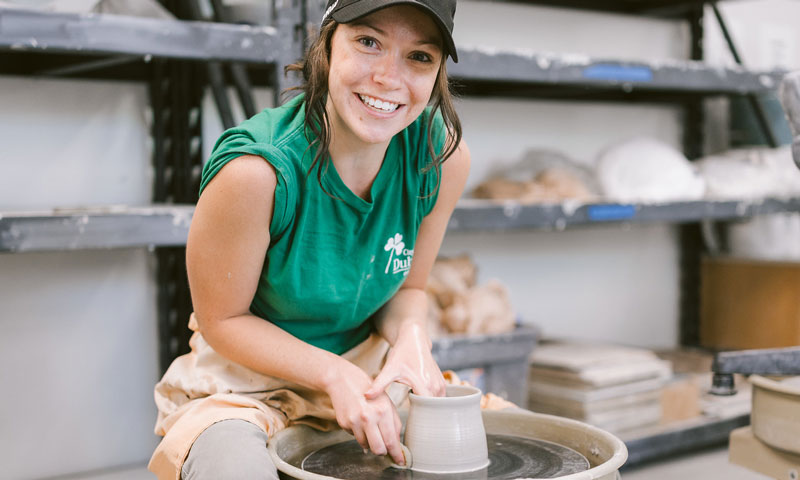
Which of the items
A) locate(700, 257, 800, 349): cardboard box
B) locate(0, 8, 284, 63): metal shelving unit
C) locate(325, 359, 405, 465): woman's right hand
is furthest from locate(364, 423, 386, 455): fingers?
locate(700, 257, 800, 349): cardboard box

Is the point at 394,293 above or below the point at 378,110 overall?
below

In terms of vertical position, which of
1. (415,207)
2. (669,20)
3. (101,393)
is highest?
(669,20)

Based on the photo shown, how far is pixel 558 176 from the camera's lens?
277 centimetres

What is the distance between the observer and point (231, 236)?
126cm

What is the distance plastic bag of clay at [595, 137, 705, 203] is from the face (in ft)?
5.40

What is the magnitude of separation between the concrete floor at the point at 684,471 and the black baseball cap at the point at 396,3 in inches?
66.7

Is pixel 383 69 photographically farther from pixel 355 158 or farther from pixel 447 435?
pixel 447 435

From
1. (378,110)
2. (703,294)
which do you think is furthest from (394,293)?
(703,294)

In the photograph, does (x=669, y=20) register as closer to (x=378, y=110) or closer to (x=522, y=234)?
(x=522, y=234)

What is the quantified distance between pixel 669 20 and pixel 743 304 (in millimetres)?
1243

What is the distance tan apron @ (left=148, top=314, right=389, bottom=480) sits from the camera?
125 centimetres

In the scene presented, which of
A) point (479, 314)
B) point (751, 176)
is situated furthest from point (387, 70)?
point (751, 176)

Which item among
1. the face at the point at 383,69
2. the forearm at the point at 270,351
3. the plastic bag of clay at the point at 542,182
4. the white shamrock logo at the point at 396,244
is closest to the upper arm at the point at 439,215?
the white shamrock logo at the point at 396,244

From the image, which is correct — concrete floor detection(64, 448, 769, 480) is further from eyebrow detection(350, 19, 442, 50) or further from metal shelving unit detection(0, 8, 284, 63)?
eyebrow detection(350, 19, 442, 50)
